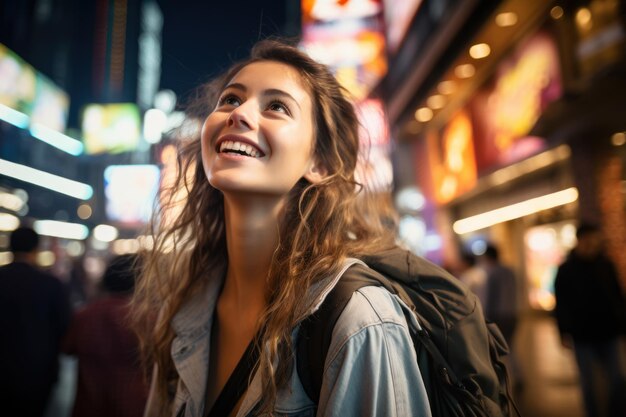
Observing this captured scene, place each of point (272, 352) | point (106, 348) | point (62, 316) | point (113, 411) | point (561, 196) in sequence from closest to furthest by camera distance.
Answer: point (272, 352)
point (113, 411)
point (106, 348)
point (62, 316)
point (561, 196)

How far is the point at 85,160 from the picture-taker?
615 inches

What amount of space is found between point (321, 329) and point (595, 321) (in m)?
3.94

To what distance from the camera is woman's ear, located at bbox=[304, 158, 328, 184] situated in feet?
5.28

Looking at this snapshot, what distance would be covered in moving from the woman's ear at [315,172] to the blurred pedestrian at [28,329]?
10.1 ft

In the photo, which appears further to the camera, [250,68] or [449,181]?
[449,181]

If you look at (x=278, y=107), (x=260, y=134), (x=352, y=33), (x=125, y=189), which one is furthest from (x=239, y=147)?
(x=125, y=189)

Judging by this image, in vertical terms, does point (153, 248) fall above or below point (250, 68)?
below

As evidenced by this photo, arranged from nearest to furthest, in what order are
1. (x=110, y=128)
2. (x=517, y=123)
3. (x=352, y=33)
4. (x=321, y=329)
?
(x=321, y=329) → (x=517, y=123) → (x=352, y=33) → (x=110, y=128)

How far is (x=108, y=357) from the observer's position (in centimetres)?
274

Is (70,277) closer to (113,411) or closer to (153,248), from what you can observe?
(113,411)

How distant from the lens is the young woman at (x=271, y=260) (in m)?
1.05

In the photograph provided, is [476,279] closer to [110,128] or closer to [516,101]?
[516,101]

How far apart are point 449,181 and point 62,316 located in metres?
11.6

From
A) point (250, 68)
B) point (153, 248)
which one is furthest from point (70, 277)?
point (250, 68)
